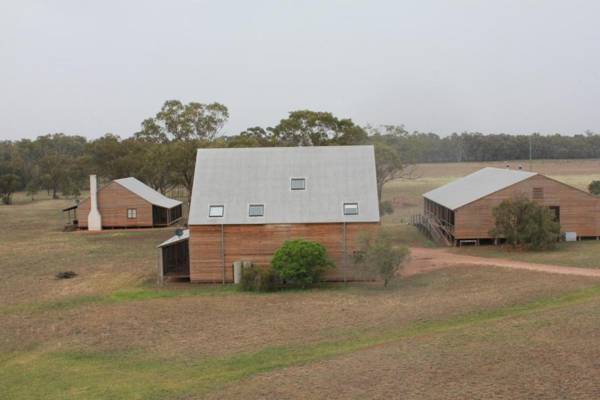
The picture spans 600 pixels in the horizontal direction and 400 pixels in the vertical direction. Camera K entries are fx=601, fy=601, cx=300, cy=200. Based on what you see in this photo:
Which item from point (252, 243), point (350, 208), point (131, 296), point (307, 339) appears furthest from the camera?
point (350, 208)

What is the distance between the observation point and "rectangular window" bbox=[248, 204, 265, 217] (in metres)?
28.1

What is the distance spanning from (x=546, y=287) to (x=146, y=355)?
13.9 metres

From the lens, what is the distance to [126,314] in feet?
70.1

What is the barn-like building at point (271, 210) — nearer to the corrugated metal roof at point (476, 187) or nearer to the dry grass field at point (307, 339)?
the dry grass field at point (307, 339)

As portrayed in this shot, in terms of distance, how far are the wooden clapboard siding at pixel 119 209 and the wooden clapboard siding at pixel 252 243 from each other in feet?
80.3

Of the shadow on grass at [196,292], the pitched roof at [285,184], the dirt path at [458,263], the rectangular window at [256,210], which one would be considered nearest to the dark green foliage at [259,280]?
the shadow on grass at [196,292]

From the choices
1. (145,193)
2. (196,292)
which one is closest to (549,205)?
(196,292)

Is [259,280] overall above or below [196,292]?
above

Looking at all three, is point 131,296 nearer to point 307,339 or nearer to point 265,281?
point 265,281

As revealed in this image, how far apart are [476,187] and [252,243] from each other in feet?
60.4

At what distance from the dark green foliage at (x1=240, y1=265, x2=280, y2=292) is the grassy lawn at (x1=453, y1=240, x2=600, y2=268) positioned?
12100 mm

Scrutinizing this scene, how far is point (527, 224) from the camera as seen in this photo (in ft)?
103

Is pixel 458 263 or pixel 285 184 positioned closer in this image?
pixel 458 263

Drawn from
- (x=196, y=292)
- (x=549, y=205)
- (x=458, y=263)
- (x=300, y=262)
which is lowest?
(x=196, y=292)
